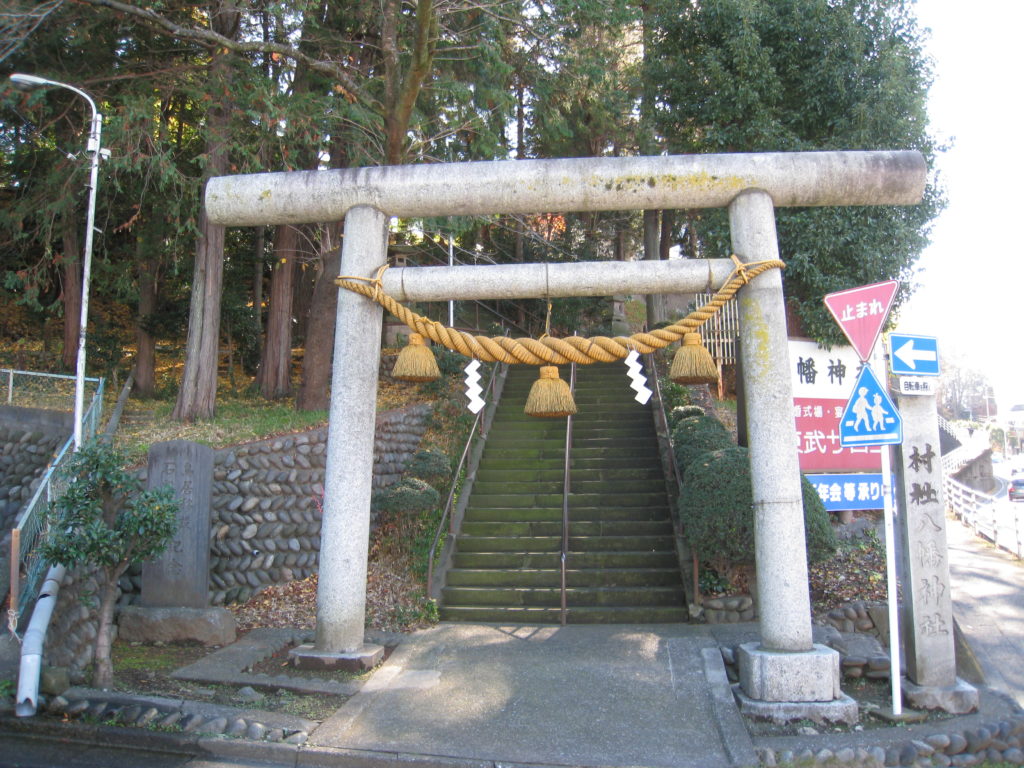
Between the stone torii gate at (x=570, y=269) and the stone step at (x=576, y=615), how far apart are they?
2034 mm

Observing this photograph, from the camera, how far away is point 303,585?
9.33 meters

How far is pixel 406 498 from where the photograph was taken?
9.59 metres

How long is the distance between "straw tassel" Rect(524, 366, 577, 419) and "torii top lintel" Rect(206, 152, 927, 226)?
1.59m

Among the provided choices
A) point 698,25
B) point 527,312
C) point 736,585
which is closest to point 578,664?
point 736,585

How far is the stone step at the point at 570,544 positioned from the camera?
9.46m

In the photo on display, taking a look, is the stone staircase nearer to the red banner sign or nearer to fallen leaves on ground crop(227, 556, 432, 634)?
fallen leaves on ground crop(227, 556, 432, 634)

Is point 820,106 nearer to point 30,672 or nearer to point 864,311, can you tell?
point 864,311

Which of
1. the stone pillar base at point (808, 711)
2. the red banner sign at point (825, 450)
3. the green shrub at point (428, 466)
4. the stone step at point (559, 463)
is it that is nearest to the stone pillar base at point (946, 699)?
the stone pillar base at point (808, 711)

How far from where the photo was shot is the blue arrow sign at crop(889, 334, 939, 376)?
599cm

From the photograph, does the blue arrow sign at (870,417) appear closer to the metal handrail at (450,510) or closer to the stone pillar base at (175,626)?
the metal handrail at (450,510)

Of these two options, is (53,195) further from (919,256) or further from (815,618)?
(919,256)

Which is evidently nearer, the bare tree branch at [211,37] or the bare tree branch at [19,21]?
the bare tree branch at [19,21]

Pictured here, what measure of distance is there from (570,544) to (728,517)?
256 cm

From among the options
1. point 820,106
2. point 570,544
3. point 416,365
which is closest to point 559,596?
point 570,544
